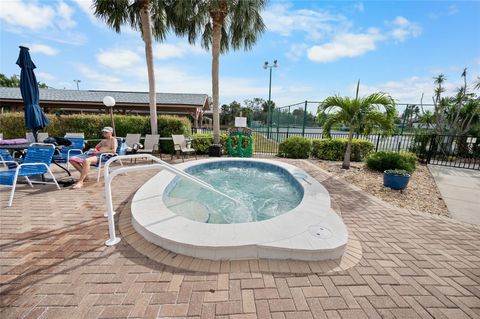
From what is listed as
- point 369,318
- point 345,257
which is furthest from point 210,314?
point 345,257

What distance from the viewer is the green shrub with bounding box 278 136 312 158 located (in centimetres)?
905

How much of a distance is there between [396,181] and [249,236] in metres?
4.51

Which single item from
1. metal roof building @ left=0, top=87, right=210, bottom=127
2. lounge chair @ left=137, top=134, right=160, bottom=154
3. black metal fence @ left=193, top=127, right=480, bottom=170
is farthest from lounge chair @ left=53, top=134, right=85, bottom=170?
metal roof building @ left=0, top=87, right=210, bottom=127

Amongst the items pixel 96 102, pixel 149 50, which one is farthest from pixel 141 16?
pixel 96 102

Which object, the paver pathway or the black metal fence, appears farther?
the black metal fence

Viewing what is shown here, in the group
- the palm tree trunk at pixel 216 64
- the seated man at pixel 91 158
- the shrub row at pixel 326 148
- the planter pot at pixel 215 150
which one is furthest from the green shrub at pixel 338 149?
the seated man at pixel 91 158

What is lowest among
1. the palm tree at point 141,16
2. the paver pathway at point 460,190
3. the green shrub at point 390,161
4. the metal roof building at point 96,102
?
the paver pathway at point 460,190

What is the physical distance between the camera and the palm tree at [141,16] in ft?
25.5

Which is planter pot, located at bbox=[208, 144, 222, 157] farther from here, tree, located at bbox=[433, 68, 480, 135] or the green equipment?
tree, located at bbox=[433, 68, 480, 135]

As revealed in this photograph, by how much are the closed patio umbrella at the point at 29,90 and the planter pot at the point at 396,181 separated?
8.73 meters

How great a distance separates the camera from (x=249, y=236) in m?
2.38

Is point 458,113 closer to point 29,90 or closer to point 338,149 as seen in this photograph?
point 338,149

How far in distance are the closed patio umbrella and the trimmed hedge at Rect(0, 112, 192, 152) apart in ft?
13.0

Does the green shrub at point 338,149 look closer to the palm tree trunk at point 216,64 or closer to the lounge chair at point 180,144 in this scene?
the palm tree trunk at point 216,64
